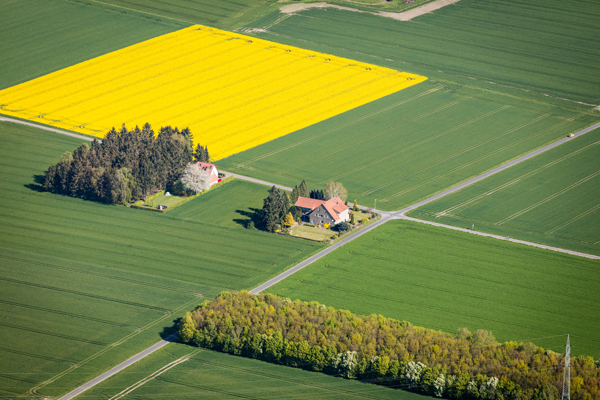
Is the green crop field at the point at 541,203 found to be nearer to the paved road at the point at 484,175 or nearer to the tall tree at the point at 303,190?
the paved road at the point at 484,175

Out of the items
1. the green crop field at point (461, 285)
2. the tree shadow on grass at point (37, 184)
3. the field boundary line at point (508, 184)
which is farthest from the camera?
the tree shadow on grass at point (37, 184)

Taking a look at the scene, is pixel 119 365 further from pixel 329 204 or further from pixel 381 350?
pixel 329 204

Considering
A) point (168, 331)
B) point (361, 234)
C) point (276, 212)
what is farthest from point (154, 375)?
point (361, 234)

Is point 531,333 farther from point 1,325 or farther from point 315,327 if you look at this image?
point 1,325

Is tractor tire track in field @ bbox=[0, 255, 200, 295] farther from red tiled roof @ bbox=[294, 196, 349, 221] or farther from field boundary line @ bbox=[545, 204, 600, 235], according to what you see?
field boundary line @ bbox=[545, 204, 600, 235]

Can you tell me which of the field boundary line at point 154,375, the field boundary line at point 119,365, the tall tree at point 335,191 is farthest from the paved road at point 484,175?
the field boundary line at point 154,375

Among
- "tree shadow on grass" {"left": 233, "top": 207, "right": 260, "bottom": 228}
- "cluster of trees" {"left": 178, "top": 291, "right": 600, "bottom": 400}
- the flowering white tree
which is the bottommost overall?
"cluster of trees" {"left": 178, "top": 291, "right": 600, "bottom": 400}

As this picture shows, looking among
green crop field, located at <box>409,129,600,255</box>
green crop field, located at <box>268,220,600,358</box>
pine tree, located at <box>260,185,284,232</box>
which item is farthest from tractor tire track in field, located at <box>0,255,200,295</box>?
green crop field, located at <box>409,129,600,255</box>

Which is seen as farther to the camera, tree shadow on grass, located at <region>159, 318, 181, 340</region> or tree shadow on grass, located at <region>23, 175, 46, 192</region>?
tree shadow on grass, located at <region>23, 175, 46, 192</region>
